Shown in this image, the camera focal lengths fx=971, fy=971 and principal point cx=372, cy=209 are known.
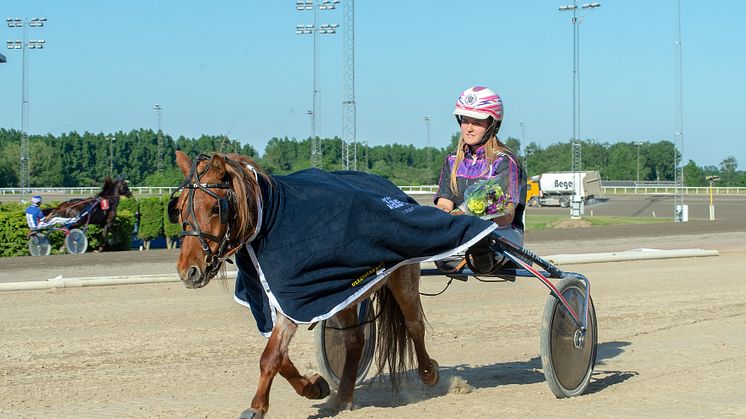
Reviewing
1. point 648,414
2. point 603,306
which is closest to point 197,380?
point 648,414

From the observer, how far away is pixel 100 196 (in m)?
21.3

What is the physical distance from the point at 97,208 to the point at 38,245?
1451 millimetres

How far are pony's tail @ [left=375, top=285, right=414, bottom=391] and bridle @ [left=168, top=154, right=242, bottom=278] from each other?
4.89 feet

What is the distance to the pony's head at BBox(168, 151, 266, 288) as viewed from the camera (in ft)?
14.4

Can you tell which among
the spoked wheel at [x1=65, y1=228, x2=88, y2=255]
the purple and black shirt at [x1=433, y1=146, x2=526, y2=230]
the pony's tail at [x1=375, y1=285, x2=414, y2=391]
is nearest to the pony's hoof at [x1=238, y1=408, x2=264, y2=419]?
the pony's tail at [x1=375, y1=285, x2=414, y2=391]

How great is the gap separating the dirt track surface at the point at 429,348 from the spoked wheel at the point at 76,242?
8618mm

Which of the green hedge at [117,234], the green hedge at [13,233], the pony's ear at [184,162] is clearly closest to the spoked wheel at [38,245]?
the green hedge at [13,233]

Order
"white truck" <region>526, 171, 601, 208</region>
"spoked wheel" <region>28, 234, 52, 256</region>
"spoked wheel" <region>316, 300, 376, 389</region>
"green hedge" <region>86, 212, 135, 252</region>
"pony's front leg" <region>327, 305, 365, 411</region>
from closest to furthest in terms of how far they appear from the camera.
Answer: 1. "pony's front leg" <region>327, 305, 365, 411</region>
2. "spoked wheel" <region>316, 300, 376, 389</region>
3. "spoked wheel" <region>28, 234, 52, 256</region>
4. "green hedge" <region>86, 212, 135, 252</region>
5. "white truck" <region>526, 171, 601, 208</region>

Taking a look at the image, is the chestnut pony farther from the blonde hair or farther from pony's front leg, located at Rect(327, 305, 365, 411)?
the blonde hair

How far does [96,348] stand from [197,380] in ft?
5.63

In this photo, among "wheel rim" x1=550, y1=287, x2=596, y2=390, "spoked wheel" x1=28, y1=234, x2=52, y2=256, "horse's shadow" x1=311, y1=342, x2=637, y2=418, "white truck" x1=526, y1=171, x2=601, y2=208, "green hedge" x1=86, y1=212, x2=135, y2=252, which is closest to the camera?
"wheel rim" x1=550, y1=287, x2=596, y2=390

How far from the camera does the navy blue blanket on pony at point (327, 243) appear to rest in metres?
4.68

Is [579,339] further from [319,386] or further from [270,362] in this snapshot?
[270,362]

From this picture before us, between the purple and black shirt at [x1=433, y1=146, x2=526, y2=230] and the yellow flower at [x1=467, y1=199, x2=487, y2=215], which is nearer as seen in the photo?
the yellow flower at [x1=467, y1=199, x2=487, y2=215]
